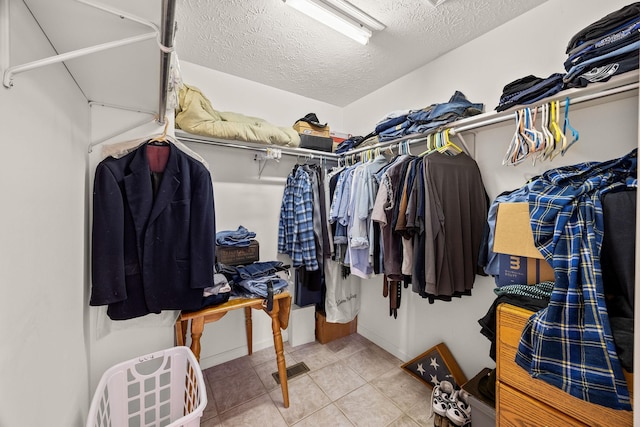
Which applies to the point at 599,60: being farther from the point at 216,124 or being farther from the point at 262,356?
the point at 262,356

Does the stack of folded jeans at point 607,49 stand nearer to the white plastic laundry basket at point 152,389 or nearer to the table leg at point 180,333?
the white plastic laundry basket at point 152,389

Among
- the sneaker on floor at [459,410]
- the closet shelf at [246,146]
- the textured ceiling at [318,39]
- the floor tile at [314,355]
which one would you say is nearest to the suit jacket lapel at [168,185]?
the closet shelf at [246,146]

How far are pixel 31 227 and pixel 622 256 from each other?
1719 mm

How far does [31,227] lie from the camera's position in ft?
2.35

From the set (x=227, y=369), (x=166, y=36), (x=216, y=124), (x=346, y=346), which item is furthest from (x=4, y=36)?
(x=346, y=346)

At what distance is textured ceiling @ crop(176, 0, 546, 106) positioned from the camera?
4.68 feet

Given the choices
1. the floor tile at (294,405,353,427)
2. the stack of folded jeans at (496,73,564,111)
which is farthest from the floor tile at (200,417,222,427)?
the stack of folded jeans at (496,73,564,111)

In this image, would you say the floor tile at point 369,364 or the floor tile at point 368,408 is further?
the floor tile at point 369,364

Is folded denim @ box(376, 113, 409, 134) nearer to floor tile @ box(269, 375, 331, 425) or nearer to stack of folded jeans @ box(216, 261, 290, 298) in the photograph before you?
stack of folded jeans @ box(216, 261, 290, 298)

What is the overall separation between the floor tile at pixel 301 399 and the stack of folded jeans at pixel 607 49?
2.17 m

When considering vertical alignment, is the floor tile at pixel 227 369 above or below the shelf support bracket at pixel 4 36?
below

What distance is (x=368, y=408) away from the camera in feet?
5.31

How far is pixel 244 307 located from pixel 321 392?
83cm

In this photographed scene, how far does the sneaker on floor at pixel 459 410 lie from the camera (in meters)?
1.35
